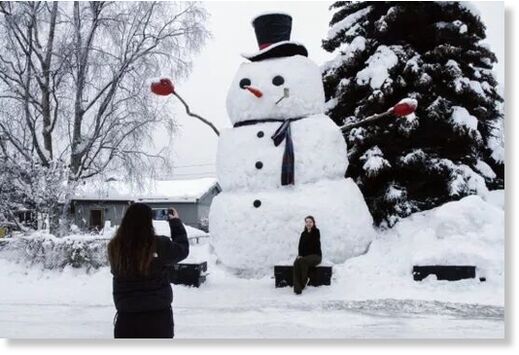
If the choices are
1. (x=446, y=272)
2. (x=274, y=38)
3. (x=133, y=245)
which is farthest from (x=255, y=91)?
(x=133, y=245)

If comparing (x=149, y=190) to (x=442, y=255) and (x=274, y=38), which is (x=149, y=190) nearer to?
(x=274, y=38)

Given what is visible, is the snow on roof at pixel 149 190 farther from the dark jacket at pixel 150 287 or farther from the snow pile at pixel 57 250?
the dark jacket at pixel 150 287

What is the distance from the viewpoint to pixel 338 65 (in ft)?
22.5

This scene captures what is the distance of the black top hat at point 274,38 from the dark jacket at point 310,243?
1.89 metres

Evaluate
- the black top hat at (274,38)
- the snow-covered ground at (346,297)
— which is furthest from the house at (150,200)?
the black top hat at (274,38)

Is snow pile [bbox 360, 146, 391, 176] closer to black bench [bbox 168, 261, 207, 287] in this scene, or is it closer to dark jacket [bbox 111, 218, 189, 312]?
black bench [bbox 168, 261, 207, 287]

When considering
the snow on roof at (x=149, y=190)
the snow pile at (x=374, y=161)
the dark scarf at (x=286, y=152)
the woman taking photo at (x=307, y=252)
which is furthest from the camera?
the snow pile at (x=374, y=161)

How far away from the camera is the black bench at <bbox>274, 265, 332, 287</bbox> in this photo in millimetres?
5113

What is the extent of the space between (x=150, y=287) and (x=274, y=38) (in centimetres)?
390

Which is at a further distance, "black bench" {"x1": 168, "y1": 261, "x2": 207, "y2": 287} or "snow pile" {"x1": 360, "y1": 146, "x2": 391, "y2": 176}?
"snow pile" {"x1": 360, "y1": 146, "x2": 391, "y2": 176}

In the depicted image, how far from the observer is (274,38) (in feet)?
18.5

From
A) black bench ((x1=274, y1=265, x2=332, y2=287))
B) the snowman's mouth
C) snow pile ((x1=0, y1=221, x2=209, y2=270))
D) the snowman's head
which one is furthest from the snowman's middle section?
black bench ((x1=274, y1=265, x2=332, y2=287))

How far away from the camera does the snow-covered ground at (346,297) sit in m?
4.01

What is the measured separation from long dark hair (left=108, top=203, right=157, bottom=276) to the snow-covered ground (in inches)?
72.8
